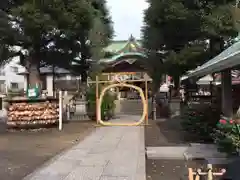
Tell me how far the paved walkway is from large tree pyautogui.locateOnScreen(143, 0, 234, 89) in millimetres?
6790

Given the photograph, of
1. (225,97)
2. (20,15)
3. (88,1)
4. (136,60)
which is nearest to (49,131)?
(20,15)

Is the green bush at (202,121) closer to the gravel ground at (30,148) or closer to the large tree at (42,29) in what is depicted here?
the gravel ground at (30,148)

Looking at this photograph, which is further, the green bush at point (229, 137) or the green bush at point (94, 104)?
the green bush at point (94, 104)

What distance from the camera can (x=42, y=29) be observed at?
15.0 m

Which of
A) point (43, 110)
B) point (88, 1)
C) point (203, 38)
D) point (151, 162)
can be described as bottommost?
point (151, 162)

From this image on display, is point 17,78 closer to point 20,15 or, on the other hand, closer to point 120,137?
point 20,15

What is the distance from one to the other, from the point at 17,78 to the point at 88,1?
115ft

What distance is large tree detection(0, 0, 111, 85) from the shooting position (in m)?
14.7

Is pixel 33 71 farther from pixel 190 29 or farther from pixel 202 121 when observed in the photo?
pixel 202 121

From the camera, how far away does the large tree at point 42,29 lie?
1467cm

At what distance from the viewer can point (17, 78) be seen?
4950 cm

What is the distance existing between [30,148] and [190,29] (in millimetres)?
10519

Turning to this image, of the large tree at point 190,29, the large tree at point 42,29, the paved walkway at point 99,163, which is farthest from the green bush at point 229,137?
the large tree at point 42,29

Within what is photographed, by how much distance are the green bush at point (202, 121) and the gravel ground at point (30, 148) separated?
400 cm
